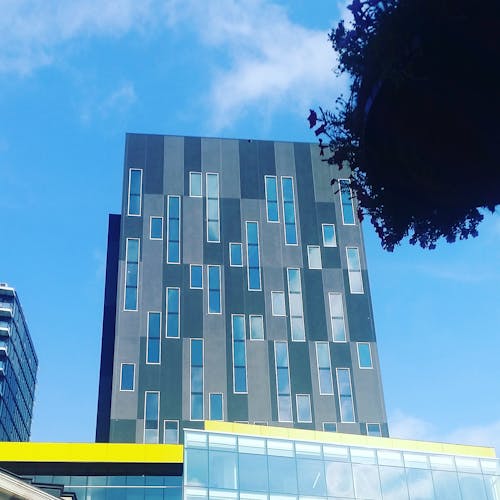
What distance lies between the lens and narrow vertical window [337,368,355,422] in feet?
149

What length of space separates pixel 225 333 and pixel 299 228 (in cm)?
929

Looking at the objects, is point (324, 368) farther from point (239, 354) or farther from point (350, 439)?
point (350, 439)

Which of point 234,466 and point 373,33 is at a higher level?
point 234,466

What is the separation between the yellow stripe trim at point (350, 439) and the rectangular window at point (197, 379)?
8.31 m

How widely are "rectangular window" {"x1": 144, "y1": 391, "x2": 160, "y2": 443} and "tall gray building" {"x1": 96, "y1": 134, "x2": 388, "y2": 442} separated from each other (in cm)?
6

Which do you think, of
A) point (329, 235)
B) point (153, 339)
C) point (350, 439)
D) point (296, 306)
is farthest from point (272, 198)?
point (350, 439)

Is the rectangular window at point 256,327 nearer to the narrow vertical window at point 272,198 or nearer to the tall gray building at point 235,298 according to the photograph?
the tall gray building at point 235,298

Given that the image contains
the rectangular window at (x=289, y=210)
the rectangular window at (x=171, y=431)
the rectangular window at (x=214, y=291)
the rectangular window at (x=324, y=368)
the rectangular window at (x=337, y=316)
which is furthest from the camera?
the rectangular window at (x=289, y=210)

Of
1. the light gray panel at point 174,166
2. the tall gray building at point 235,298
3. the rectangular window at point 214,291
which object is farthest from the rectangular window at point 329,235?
the light gray panel at point 174,166

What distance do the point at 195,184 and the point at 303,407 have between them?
54.3 feet

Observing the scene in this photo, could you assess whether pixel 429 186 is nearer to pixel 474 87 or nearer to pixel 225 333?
pixel 474 87

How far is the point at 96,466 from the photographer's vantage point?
123ft

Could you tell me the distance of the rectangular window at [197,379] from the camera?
144 ft

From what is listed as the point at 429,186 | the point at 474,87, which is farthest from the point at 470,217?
the point at 474,87
